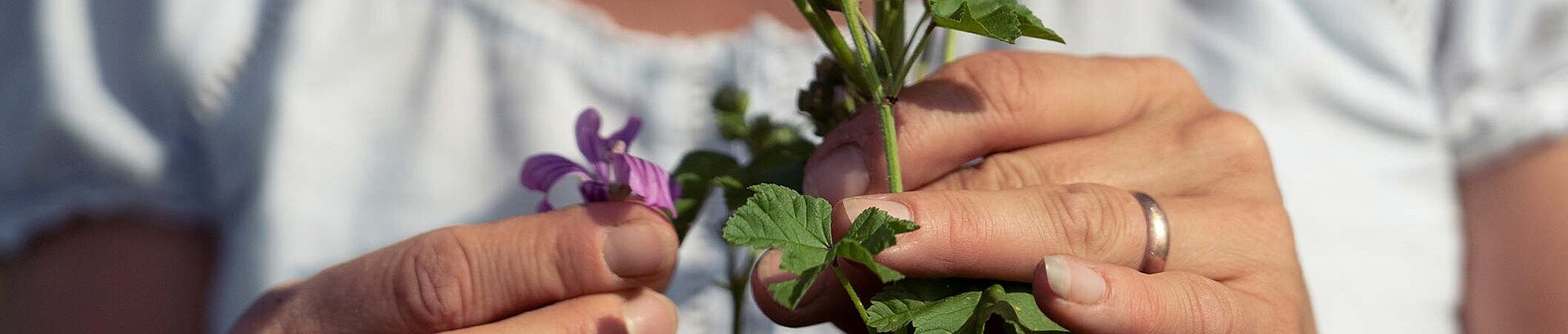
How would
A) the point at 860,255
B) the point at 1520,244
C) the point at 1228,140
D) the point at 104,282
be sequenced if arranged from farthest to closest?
the point at 104,282 → the point at 1520,244 → the point at 1228,140 → the point at 860,255

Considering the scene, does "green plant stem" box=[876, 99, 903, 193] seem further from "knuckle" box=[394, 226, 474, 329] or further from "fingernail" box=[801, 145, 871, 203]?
"knuckle" box=[394, 226, 474, 329]

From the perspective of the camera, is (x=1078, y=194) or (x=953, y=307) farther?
(x=1078, y=194)

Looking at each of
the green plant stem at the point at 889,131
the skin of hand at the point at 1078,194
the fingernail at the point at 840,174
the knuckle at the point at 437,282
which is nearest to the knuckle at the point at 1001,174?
the skin of hand at the point at 1078,194

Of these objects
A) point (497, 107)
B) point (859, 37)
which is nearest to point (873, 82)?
point (859, 37)

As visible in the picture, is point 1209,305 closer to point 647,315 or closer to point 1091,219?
point 1091,219

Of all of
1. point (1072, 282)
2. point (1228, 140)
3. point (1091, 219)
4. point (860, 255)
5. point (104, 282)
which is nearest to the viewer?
point (860, 255)

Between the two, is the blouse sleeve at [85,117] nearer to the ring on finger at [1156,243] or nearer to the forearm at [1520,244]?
the ring on finger at [1156,243]
